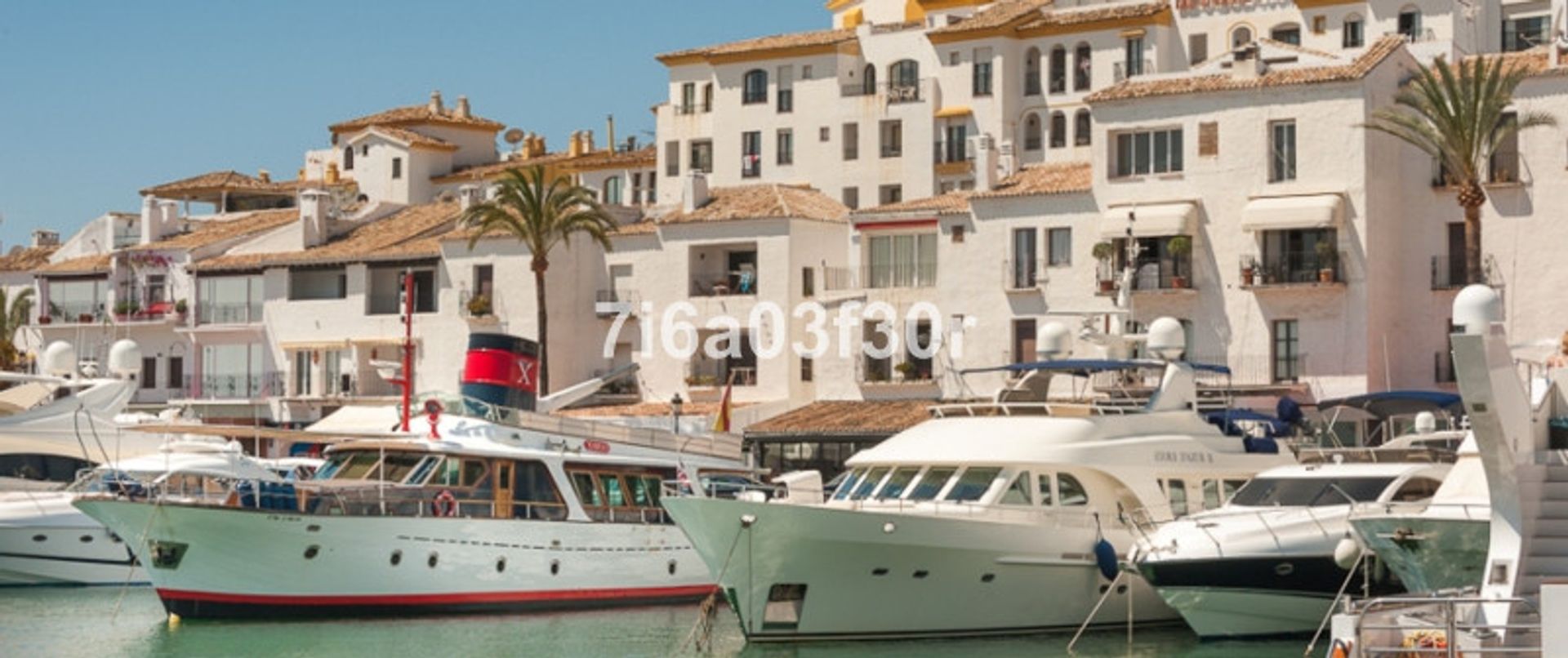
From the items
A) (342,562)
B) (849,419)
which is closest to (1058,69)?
(849,419)

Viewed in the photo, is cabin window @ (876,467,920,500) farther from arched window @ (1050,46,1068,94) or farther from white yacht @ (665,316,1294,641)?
arched window @ (1050,46,1068,94)

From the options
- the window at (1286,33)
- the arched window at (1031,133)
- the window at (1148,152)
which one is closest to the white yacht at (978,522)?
the window at (1148,152)

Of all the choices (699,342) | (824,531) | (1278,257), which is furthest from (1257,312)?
(824,531)

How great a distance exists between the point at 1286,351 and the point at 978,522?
21.3 m

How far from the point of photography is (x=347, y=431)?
48438 millimetres

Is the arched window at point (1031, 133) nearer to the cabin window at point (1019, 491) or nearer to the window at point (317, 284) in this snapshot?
the window at point (317, 284)

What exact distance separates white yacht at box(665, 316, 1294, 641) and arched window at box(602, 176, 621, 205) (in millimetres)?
48745

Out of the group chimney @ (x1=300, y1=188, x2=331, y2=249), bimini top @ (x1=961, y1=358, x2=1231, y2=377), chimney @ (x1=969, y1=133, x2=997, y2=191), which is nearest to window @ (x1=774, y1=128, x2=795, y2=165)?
chimney @ (x1=300, y1=188, x2=331, y2=249)

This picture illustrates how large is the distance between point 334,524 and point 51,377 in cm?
1234

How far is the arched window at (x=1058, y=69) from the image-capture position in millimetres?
76438

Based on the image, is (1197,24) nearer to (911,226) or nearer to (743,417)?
(911,226)

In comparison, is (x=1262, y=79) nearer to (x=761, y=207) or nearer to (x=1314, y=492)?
(x=761, y=207)

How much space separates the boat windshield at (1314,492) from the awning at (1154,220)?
20.0 metres

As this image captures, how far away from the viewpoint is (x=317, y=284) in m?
77.2
